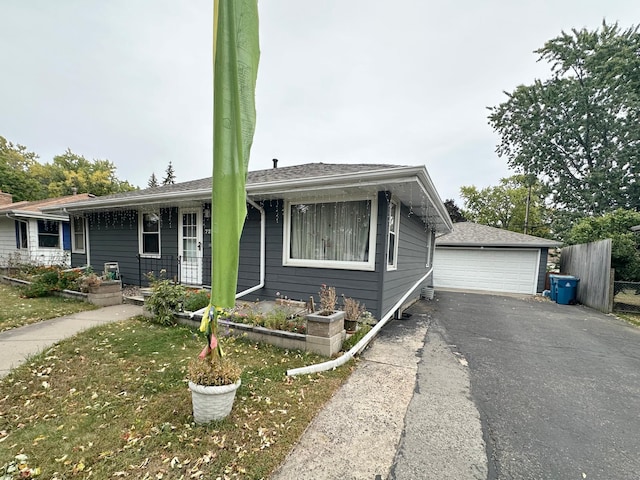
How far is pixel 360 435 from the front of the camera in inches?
87.4

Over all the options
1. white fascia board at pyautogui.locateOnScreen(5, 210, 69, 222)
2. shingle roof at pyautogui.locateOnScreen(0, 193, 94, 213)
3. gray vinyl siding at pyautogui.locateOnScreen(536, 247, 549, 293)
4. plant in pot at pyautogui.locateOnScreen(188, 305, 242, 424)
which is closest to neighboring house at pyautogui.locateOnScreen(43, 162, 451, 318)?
plant in pot at pyautogui.locateOnScreen(188, 305, 242, 424)

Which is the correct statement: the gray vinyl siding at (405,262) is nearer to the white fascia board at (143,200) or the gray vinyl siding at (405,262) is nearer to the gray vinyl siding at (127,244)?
the white fascia board at (143,200)

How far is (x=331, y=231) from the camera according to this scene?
16.8ft

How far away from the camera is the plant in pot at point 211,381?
213 cm

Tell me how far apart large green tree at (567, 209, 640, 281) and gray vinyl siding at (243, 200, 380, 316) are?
8.50 meters

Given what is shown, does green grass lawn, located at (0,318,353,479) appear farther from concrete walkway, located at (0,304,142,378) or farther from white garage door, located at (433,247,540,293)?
white garage door, located at (433,247,540,293)

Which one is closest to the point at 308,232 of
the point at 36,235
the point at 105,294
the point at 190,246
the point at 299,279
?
the point at 299,279

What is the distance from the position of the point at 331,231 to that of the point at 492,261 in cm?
1076

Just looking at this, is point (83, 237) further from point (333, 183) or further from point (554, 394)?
point (554, 394)

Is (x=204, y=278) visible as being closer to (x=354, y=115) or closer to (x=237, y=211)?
(x=237, y=211)

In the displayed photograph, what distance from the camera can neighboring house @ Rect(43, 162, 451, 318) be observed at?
15.3 feet

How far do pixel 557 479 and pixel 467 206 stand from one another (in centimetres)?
3363

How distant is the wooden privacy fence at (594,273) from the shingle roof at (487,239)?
1.37 meters

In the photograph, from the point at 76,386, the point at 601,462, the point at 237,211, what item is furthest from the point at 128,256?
the point at 601,462
